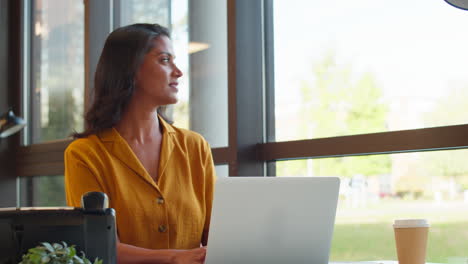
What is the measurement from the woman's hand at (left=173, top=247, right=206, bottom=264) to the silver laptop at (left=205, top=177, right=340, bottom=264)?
17 cm

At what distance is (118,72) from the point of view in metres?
2.43

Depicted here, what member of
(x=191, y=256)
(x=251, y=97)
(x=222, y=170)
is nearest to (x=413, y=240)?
(x=191, y=256)

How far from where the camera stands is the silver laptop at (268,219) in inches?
63.0

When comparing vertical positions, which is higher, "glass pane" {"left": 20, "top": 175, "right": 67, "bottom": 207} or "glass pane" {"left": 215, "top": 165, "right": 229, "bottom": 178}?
"glass pane" {"left": 215, "top": 165, "right": 229, "bottom": 178}

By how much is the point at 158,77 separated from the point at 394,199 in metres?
1.11

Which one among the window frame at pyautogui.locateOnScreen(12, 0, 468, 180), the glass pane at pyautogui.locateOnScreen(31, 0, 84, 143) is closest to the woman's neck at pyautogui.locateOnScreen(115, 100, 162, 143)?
the window frame at pyautogui.locateOnScreen(12, 0, 468, 180)

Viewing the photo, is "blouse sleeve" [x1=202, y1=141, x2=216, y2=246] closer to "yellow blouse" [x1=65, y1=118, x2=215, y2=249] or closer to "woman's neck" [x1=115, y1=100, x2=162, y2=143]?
"yellow blouse" [x1=65, y1=118, x2=215, y2=249]

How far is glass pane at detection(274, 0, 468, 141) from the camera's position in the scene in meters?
2.48

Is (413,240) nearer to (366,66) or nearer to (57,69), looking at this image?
(366,66)

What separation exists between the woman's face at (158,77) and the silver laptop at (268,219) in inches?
34.2

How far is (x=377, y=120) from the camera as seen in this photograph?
8.75 feet

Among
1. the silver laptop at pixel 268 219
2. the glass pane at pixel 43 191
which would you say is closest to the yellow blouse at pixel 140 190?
the silver laptop at pixel 268 219

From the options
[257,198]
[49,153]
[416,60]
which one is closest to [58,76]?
[49,153]

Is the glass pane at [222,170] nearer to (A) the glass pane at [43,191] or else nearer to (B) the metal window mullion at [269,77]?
(B) the metal window mullion at [269,77]
